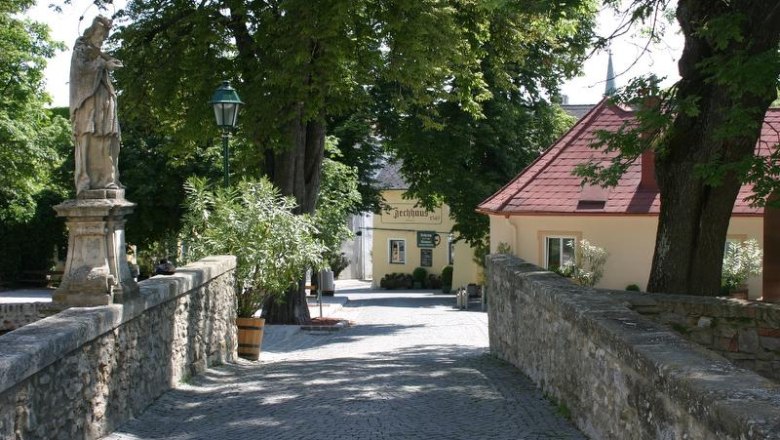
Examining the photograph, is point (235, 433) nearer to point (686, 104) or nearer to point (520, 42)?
point (686, 104)

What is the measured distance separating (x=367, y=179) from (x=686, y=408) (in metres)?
33.9

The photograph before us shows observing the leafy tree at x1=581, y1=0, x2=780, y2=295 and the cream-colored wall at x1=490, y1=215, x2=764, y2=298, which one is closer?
the leafy tree at x1=581, y1=0, x2=780, y2=295

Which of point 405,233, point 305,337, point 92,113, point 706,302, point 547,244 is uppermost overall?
point 405,233

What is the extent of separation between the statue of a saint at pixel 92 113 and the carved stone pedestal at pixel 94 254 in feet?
0.54

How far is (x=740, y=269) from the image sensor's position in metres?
23.7

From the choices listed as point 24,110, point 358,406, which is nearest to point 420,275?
point 24,110

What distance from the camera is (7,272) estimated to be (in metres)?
38.0

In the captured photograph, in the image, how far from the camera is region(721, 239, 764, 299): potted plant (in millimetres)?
23609

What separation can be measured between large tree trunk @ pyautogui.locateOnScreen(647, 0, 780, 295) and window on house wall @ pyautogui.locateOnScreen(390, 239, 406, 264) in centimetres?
4318

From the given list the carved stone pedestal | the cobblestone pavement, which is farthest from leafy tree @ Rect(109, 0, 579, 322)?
the carved stone pedestal

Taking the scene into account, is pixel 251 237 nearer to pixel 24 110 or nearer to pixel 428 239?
pixel 24 110

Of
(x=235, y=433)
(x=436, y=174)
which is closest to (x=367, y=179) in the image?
(x=436, y=174)

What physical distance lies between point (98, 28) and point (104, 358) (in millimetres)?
3016

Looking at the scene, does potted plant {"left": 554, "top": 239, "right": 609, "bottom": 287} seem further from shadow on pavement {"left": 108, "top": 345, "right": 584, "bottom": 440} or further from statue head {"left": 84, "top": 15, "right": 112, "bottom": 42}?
statue head {"left": 84, "top": 15, "right": 112, "bottom": 42}
